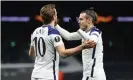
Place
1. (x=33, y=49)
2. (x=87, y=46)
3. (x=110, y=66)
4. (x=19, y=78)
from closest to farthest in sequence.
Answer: (x=87, y=46) → (x=33, y=49) → (x=19, y=78) → (x=110, y=66)

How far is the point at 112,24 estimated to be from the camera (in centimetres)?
1603

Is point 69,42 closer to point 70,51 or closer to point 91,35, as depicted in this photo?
point 91,35

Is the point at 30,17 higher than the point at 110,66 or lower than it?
higher

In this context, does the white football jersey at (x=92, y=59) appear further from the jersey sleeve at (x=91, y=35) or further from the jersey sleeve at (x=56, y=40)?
the jersey sleeve at (x=56, y=40)

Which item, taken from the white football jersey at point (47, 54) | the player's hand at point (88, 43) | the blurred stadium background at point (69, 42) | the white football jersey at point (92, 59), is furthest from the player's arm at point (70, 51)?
the blurred stadium background at point (69, 42)

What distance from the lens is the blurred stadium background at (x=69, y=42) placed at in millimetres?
15797

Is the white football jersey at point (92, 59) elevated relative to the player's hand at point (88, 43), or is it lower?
lower

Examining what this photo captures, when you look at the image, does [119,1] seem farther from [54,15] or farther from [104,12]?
[54,15]

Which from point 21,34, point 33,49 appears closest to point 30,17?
point 21,34

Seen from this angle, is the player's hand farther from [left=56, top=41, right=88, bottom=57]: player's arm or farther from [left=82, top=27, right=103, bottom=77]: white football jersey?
[left=82, top=27, right=103, bottom=77]: white football jersey

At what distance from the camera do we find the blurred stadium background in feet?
51.8

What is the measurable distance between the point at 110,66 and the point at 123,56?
507 millimetres

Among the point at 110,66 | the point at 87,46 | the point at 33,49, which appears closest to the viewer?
the point at 87,46

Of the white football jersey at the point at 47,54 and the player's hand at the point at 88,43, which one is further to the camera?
the white football jersey at the point at 47,54
